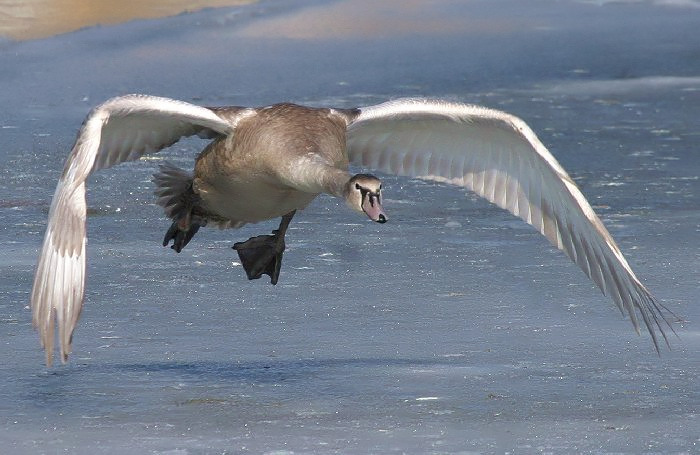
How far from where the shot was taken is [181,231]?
258 inches

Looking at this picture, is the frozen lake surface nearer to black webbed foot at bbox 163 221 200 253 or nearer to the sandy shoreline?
black webbed foot at bbox 163 221 200 253

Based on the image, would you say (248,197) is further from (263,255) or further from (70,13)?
(70,13)

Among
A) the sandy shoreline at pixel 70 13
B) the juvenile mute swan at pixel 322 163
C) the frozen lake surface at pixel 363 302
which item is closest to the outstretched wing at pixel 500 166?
the juvenile mute swan at pixel 322 163

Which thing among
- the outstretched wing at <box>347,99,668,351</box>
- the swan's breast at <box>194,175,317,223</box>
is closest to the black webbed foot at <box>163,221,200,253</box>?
the swan's breast at <box>194,175,317,223</box>

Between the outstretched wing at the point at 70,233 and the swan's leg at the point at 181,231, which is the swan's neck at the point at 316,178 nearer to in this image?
the outstretched wing at the point at 70,233

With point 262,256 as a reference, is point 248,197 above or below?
above

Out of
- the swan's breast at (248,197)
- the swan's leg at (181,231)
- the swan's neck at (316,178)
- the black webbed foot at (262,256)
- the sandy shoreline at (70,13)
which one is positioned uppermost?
the swan's neck at (316,178)

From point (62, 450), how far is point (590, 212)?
82.9 inches

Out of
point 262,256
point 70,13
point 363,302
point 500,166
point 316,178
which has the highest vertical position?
point 316,178

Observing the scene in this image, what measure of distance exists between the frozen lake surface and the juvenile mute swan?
1.00 feet

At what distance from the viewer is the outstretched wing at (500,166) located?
223 inches

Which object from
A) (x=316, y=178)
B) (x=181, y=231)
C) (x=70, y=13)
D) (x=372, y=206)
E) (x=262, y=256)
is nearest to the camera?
(x=372, y=206)

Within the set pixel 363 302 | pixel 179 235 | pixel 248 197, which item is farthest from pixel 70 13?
pixel 248 197

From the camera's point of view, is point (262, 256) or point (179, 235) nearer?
point (262, 256)
